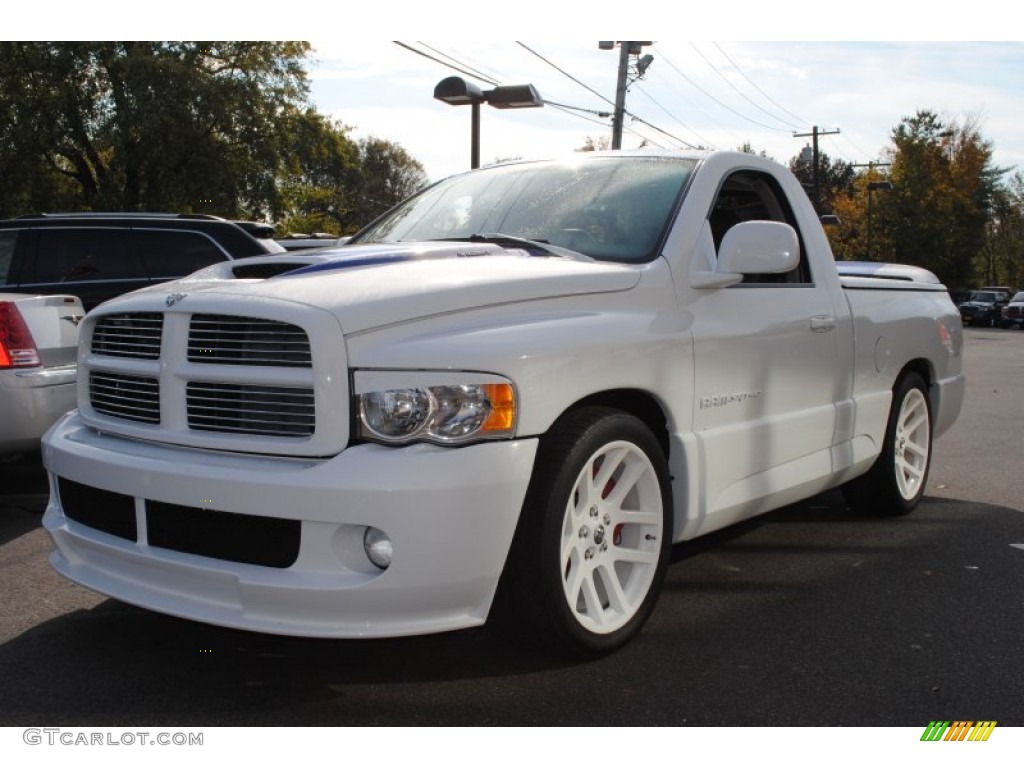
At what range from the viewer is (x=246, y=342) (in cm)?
314

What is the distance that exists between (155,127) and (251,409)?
2706cm

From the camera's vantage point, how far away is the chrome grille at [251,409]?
9.93ft

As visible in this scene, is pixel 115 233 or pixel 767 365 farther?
pixel 115 233

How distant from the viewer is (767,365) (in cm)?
425

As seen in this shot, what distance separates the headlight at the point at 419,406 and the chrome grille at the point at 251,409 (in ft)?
0.56

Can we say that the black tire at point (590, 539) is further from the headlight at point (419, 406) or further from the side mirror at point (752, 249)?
the side mirror at point (752, 249)

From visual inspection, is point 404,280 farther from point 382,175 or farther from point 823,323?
point 382,175

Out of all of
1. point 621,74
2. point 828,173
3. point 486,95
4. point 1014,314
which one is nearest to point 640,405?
point 486,95

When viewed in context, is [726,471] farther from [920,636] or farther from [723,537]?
[723,537]

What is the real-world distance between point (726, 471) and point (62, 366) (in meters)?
3.80

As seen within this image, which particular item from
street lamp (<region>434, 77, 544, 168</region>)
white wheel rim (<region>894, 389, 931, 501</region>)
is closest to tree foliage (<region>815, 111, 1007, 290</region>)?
street lamp (<region>434, 77, 544, 168</region>)

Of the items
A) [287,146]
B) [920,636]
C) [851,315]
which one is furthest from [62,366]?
[287,146]

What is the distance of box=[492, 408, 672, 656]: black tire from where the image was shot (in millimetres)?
3164

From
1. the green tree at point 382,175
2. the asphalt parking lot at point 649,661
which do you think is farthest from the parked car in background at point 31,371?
the green tree at point 382,175
